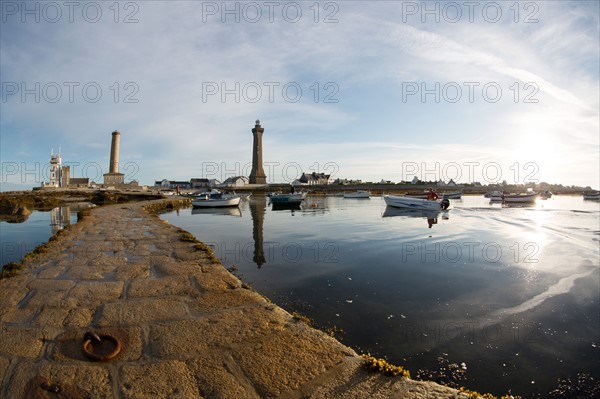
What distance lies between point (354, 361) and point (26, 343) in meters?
4.29

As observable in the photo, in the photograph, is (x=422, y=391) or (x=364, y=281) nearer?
(x=422, y=391)

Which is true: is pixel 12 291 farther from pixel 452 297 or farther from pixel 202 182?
pixel 202 182

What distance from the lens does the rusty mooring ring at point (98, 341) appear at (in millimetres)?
4180

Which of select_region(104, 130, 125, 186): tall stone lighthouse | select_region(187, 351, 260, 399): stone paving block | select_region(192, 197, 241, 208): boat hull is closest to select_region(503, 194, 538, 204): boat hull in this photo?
select_region(192, 197, 241, 208): boat hull

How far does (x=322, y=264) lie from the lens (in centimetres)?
1144

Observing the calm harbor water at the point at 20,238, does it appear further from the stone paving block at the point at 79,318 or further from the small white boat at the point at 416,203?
the small white boat at the point at 416,203

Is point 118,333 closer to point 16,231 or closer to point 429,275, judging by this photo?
point 429,275

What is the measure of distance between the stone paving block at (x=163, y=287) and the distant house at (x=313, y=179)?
11796cm

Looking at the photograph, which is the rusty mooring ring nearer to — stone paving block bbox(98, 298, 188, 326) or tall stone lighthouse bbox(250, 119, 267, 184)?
stone paving block bbox(98, 298, 188, 326)

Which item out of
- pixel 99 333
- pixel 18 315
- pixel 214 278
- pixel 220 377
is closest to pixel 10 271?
pixel 18 315

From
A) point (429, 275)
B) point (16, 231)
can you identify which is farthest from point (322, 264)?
point (16, 231)

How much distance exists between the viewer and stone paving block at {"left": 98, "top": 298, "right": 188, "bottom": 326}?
17.7 ft

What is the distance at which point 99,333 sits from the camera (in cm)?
491

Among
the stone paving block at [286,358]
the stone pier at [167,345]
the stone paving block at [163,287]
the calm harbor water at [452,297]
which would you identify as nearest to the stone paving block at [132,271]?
the stone pier at [167,345]
